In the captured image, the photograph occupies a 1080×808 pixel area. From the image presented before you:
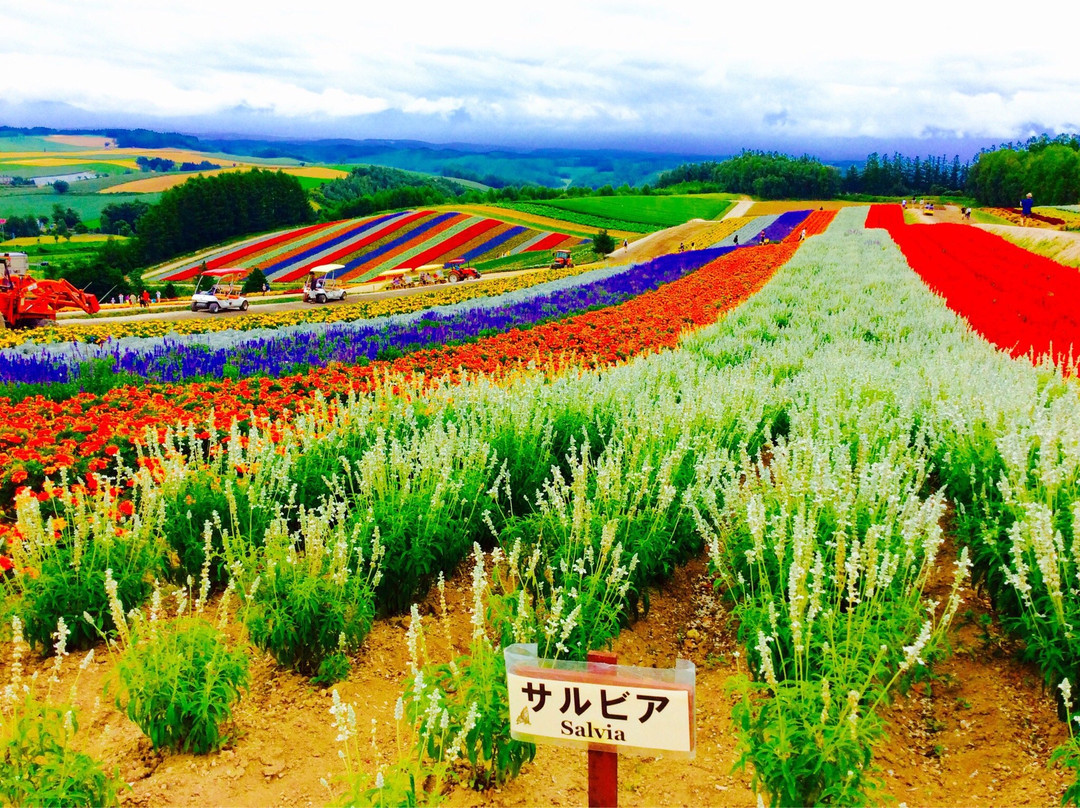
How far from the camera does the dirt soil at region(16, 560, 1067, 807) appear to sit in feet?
12.2

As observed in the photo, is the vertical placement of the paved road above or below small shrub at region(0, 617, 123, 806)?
below

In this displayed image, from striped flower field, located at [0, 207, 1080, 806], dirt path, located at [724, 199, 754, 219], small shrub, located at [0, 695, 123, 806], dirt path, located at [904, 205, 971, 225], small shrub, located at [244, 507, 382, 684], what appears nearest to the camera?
small shrub, located at [0, 695, 123, 806]

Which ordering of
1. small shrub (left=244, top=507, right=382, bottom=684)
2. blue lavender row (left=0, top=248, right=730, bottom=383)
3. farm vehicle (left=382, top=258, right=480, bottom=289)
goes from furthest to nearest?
farm vehicle (left=382, top=258, right=480, bottom=289)
blue lavender row (left=0, top=248, right=730, bottom=383)
small shrub (left=244, top=507, right=382, bottom=684)


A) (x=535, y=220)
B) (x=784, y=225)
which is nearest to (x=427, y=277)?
(x=535, y=220)

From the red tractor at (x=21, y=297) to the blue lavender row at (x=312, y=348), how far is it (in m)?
11.6

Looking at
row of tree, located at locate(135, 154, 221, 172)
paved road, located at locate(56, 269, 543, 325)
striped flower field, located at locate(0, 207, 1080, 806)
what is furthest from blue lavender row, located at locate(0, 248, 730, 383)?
row of tree, located at locate(135, 154, 221, 172)

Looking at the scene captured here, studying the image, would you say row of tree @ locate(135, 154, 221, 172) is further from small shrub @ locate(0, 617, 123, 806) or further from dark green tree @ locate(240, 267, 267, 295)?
small shrub @ locate(0, 617, 123, 806)

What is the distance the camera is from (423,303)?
86.0 feet

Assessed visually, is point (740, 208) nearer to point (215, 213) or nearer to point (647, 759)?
point (215, 213)

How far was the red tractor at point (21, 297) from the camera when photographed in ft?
75.4

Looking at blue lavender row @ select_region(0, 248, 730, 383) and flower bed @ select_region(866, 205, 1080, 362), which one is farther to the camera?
flower bed @ select_region(866, 205, 1080, 362)

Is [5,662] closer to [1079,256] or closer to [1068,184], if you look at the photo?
[1079,256]

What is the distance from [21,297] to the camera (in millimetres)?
23453

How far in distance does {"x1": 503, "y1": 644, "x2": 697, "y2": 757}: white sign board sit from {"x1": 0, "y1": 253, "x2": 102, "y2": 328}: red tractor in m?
25.3
